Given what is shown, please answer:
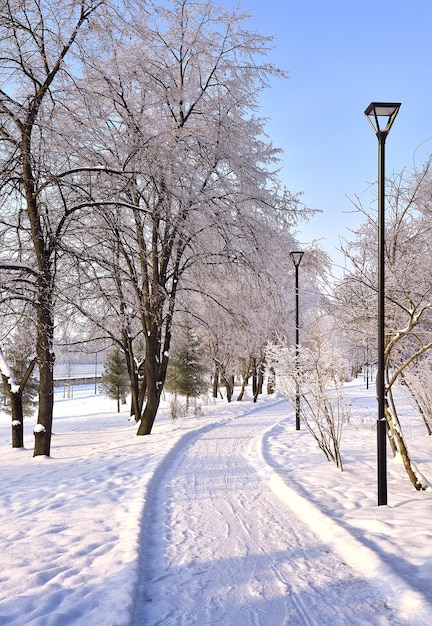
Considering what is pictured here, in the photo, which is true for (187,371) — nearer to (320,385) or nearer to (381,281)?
Answer: (320,385)

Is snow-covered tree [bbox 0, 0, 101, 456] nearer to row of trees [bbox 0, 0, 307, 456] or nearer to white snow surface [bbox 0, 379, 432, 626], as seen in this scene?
row of trees [bbox 0, 0, 307, 456]

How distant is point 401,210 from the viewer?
795cm

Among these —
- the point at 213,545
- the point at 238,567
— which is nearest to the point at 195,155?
the point at 213,545

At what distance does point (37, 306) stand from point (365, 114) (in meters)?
6.61

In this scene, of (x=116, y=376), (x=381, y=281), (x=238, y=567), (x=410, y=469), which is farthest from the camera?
(x=116, y=376)

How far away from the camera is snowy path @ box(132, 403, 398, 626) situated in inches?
123

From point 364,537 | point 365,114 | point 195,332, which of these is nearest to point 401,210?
point 365,114

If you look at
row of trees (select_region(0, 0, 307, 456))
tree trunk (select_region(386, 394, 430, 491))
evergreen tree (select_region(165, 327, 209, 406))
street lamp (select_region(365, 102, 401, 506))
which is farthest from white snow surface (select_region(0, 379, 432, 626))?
evergreen tree (select_region(165, 327, 209, 406))

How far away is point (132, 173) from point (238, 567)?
6.80 meters

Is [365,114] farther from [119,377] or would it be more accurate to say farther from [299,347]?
[119,377]

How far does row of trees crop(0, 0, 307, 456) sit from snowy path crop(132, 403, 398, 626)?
4.93m

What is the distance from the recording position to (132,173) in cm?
848

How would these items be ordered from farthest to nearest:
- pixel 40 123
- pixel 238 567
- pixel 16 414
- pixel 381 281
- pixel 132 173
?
1. pixel 16 414
2. pixel 132 173
3. pixel 40 123
4. pixel 381 281
5. pixel 238 567

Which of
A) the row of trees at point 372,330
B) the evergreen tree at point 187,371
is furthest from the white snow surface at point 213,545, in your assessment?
the evergreen tree at point 187,371
